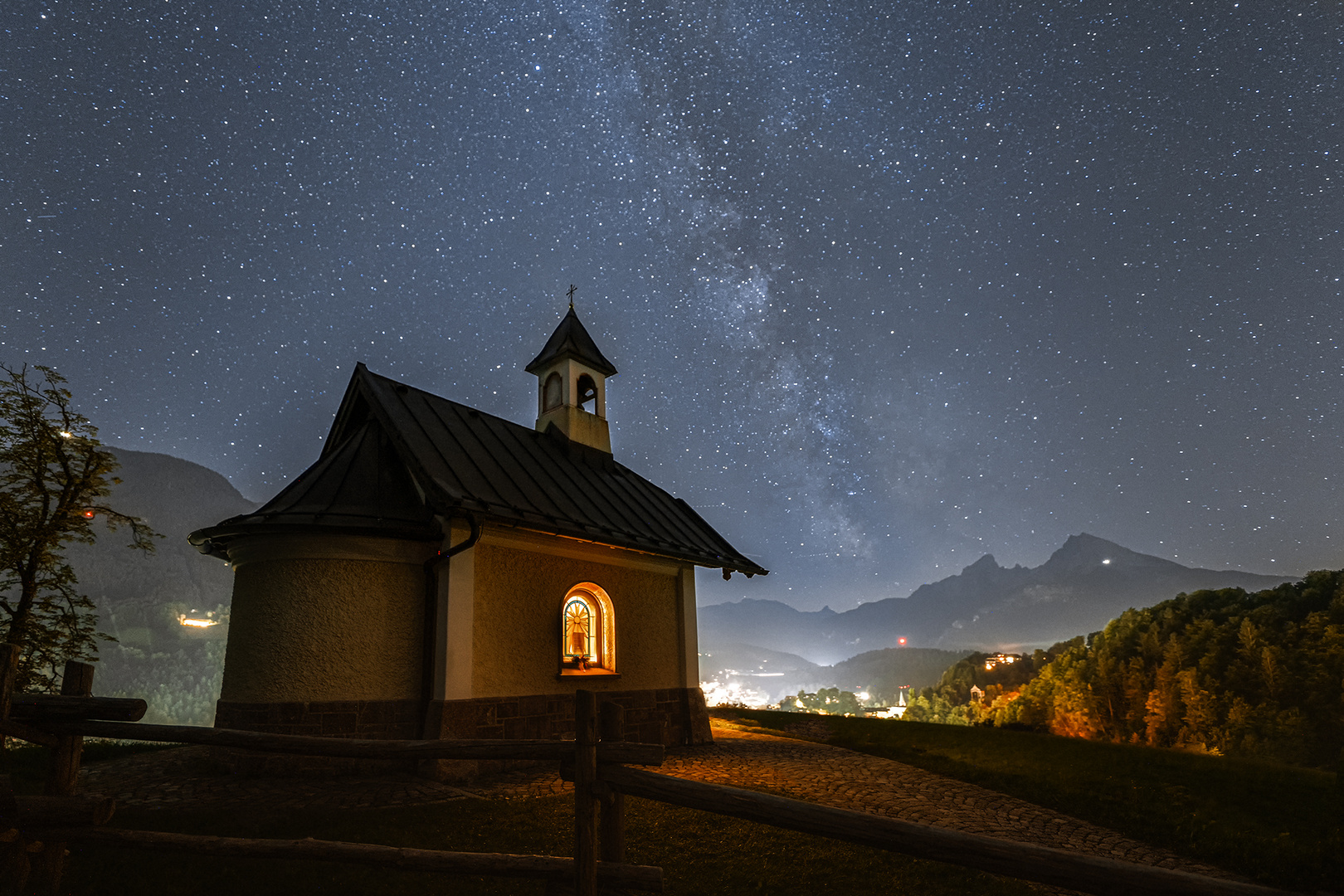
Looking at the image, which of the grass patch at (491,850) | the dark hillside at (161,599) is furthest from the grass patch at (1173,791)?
the dark hillside at (161,599)

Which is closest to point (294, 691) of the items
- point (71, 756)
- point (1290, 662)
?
point (71, 756)

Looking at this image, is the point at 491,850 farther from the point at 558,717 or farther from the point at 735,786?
the point at 558,717

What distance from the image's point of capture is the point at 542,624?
1152 centimetres

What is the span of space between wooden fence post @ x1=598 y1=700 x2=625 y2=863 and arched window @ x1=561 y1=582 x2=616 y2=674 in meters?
7.81

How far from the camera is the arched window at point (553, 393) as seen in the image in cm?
1733

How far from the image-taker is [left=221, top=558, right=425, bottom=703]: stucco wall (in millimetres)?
9789

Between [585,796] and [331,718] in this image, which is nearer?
[585,796]

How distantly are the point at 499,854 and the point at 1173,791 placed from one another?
1068 centimetres

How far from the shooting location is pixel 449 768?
947cm

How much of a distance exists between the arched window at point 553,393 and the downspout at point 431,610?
7247 millimetres

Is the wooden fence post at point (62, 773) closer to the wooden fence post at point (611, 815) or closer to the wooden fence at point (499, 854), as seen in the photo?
the wooden fence at point (499, 854)

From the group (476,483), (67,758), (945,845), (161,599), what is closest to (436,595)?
(476,483)

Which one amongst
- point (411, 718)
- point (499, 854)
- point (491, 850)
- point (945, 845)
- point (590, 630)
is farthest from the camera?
point (590, 630)

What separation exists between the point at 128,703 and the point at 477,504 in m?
5.31
